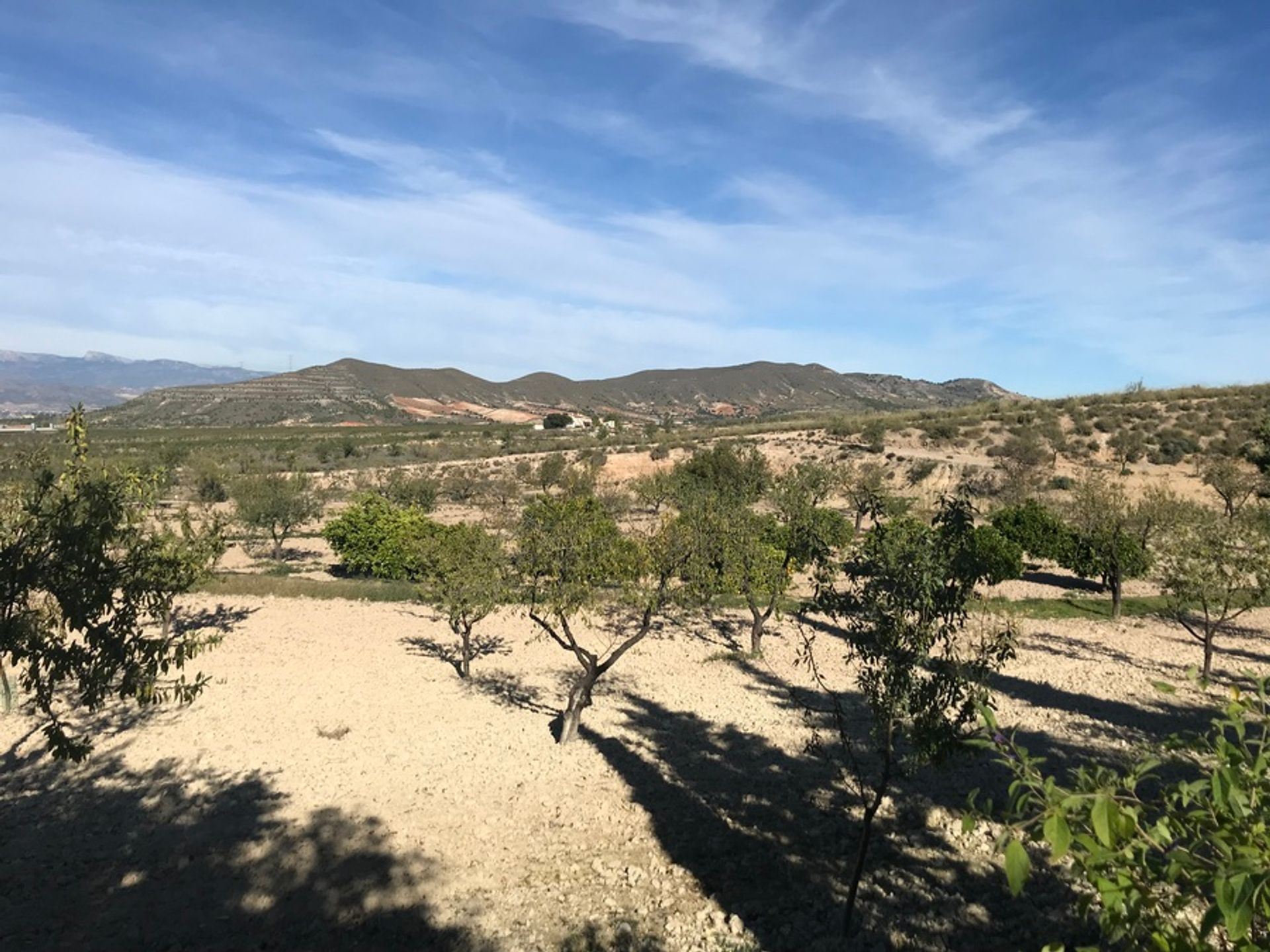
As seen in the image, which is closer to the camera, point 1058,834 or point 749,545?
point 1058,834

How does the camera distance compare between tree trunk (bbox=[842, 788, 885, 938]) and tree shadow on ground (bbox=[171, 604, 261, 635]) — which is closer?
tree trunk (bbox=[842, 788, 885, 938])

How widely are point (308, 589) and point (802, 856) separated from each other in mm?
20066

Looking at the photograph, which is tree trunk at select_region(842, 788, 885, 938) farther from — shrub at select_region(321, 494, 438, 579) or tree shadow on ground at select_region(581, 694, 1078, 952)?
shrub at select_region(321, 494, 438, 579)

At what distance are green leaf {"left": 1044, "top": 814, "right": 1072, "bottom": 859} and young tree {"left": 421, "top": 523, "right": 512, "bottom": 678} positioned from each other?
39.7 ft

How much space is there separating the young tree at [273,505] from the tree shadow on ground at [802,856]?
2263 cm

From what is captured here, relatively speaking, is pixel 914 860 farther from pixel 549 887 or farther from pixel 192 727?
pixel 192 727

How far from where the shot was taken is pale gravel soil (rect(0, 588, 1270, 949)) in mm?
8531

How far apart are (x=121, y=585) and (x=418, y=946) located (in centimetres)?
496

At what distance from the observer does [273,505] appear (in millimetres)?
31125

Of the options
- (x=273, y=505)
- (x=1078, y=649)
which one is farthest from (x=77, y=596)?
(x=273, y=505)

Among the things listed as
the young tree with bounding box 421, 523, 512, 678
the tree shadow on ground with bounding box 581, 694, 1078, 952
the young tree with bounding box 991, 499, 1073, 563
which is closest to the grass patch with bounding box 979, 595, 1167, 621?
the young tree with bounding box 991, 499, 1073, 563

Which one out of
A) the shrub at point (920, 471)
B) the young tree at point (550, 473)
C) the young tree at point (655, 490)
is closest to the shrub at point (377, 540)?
the young tree at point (655, 490)

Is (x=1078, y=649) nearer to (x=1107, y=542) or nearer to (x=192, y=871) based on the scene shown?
(x=1107, y=542)

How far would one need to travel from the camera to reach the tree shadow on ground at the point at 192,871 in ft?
27.1
